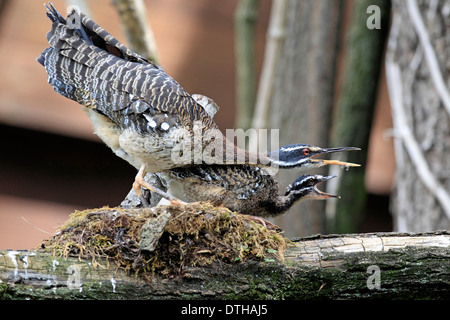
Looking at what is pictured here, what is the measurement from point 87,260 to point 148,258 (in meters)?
0.27

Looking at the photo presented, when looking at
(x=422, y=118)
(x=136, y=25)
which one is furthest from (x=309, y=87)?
(x=136, y=25)

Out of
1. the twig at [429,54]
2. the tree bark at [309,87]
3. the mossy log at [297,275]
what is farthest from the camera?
the tree bark at [309,87]

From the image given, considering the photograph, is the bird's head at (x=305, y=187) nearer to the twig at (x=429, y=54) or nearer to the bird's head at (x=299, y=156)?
the bird's head at (x=299, y=156)

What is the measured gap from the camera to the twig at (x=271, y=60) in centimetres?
558

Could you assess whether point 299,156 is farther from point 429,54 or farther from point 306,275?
point 429,54

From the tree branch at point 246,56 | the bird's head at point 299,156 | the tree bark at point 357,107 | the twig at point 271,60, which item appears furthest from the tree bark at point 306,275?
the tree branch at point 246,56

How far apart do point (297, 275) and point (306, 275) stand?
4cm

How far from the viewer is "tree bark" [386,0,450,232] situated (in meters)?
4.59

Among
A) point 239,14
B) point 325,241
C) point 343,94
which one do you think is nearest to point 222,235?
point 325,241

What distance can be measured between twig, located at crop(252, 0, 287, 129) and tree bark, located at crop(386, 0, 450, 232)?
109 cm

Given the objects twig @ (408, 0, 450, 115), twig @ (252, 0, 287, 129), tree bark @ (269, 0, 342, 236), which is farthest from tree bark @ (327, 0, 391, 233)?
twig @ (252, 0, 287, 129)

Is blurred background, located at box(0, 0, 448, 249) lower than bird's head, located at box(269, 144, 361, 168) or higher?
higher

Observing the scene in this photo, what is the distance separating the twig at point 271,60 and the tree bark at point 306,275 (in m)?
2.91

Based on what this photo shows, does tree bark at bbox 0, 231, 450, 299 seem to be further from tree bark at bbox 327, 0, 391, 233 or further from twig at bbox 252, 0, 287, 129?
twig at bbox 252, 0, 287, 129
